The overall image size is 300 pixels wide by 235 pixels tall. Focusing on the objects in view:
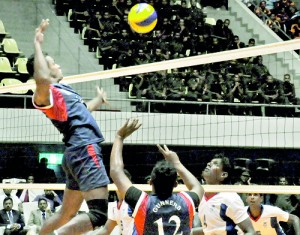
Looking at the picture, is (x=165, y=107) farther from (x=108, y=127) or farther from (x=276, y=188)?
(x=276, y=188)

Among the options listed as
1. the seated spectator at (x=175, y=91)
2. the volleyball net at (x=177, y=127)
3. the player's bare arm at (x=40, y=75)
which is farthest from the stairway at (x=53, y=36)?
the player's bare arm at (x=40, y=75)

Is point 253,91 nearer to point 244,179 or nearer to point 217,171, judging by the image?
point 244,179

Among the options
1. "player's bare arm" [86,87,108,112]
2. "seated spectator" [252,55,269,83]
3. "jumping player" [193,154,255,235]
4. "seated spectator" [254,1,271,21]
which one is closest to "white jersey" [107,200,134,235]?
"jumping player" [193,154,255,235]

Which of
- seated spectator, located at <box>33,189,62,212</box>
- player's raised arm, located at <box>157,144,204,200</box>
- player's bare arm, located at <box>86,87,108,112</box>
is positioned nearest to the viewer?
player's raised arm, located at <box>157,144,204,200</box>

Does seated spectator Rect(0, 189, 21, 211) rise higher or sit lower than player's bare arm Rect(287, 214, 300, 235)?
lower

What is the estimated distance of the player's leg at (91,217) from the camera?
6488 mm

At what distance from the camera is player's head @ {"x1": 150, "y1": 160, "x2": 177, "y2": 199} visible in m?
5.88

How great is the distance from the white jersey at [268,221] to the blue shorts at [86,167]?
3.94 metres

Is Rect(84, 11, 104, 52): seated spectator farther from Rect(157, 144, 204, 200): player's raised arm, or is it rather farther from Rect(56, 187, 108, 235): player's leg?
Rect(157, 144, 204, 200): player's raised arm

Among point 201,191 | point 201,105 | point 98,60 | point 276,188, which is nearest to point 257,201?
point 276,188

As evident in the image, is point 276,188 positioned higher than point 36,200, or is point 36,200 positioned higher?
point 276,188

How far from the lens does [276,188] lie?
9148 millimetres

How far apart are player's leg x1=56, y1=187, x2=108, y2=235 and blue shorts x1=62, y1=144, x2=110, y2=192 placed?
59 millimetres

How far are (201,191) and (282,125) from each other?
12.7m
